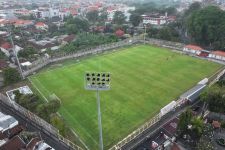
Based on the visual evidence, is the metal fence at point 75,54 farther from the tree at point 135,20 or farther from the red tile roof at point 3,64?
the tree at point 135,20

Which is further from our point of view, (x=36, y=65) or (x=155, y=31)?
(x=155, y=31)

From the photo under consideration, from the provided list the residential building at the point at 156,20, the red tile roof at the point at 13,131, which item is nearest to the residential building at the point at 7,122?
the red tile roof at the point at 13,131

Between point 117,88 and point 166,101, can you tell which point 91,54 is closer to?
point 117,88

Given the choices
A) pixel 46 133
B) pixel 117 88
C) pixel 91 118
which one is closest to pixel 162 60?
pixel 117 88

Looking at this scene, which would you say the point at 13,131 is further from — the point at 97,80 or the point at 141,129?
the point at 141,129

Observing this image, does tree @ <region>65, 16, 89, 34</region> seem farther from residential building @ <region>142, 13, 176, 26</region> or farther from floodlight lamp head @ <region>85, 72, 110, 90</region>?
floodlight lamp head @ <region>85, 72, 110, 90</region>

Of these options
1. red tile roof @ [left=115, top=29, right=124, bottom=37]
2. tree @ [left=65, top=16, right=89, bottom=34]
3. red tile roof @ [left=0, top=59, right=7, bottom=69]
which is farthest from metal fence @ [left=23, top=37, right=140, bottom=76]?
tree @ [left=65, top=16, right=89, bottom=34]

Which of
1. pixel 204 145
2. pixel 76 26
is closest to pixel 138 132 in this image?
pixel 204 145
